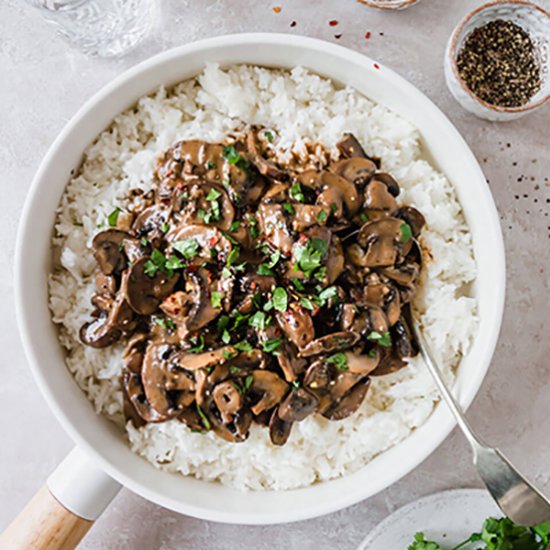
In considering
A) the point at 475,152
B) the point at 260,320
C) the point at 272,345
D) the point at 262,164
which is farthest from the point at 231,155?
the point at 475,152

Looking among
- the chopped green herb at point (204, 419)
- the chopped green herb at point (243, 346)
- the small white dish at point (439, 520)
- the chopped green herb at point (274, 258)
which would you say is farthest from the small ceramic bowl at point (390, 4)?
the small white dish at point (439, 520)

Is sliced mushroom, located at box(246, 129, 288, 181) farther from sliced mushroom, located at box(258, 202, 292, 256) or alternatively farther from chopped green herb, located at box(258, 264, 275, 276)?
chopped green herb, located at box(258, 264, 275, 276)

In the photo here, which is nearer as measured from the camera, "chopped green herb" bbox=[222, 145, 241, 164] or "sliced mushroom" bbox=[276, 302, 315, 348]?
"sliced mushroom" bbox=[276, 302, 315, 348]

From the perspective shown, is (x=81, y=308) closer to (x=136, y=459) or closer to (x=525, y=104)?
(x=136, y=459)

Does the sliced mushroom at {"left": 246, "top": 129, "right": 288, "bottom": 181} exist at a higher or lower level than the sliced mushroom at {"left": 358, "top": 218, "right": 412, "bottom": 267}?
higher

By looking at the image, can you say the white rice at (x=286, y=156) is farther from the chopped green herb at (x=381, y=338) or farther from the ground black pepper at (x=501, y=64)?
the ground black pepper at (x=501, y=64)

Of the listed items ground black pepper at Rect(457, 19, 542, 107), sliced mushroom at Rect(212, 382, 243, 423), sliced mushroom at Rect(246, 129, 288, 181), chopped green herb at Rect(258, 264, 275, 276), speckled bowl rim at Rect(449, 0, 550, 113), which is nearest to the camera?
sliced mushroom at Rect(212, 382, 243, 423)

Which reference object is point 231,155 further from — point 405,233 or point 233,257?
point 405,233

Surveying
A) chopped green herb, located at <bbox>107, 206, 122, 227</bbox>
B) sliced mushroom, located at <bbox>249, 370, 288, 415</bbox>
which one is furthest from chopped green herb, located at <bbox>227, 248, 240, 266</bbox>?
chopped green herb, located at <bbox>107, 206, 122, 227</bbox>
